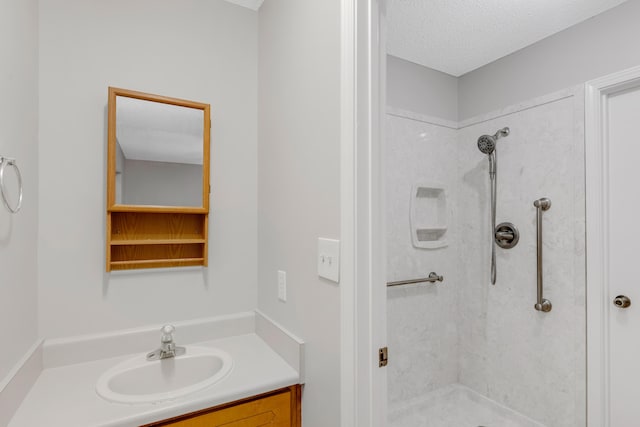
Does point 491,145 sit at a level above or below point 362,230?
above

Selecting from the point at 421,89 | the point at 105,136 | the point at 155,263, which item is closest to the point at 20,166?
the point at 105,136

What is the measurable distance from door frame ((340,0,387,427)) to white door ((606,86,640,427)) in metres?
1.50

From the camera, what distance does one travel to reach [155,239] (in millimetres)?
1407

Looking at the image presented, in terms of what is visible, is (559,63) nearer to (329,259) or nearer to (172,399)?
(329,259)

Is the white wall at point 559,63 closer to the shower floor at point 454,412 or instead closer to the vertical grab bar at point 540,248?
→ the vertical grab bar at point 540,248

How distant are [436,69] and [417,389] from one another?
2235 mm

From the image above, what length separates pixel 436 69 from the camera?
2350 millimetres

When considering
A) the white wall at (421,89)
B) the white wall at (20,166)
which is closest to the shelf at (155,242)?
the white wall at (20,166)

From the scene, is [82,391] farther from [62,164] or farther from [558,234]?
[558,234]

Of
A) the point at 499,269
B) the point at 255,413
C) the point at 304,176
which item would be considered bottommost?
the point at 255,413

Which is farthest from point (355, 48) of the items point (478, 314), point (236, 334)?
point (478, 314)

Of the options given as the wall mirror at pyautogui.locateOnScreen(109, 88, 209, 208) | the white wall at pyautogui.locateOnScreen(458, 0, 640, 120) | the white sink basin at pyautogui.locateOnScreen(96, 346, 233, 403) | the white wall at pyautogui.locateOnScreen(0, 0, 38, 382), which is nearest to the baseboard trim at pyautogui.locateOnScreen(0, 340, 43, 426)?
the white wall at pyautogui.locateOnScreen(0, 0, 38, 382)

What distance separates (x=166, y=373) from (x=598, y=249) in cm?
212

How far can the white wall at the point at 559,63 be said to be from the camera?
161 cm
